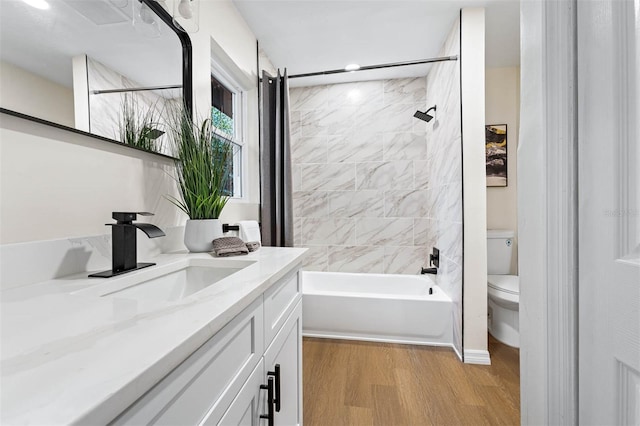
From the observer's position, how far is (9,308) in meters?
0.52

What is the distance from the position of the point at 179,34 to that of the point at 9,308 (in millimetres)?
1266

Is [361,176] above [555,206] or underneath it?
above

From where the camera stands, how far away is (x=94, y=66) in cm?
87

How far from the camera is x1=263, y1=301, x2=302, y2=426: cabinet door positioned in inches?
34.9

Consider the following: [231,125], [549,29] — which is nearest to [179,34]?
[231,125]

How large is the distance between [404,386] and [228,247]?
1.37m

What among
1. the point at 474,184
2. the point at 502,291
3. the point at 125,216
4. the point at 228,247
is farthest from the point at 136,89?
the point at 502,291

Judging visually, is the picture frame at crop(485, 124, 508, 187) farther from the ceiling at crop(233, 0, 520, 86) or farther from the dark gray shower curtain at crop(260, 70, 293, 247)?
the dark gray shower curtain at crop(260, 70, 293, 247)

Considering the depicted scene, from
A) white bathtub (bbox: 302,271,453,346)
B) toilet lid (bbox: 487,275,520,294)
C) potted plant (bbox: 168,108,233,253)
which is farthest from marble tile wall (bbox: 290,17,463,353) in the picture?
potted plant (bbox: 168,108,233,253)

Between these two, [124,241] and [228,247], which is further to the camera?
[228,247]

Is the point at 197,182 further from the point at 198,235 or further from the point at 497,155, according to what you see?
the point at 497,155

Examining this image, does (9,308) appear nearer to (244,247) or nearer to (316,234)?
(244,247)

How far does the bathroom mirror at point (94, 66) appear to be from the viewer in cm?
70

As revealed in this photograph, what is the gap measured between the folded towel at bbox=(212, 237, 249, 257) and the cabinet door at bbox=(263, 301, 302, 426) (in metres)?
0.32
